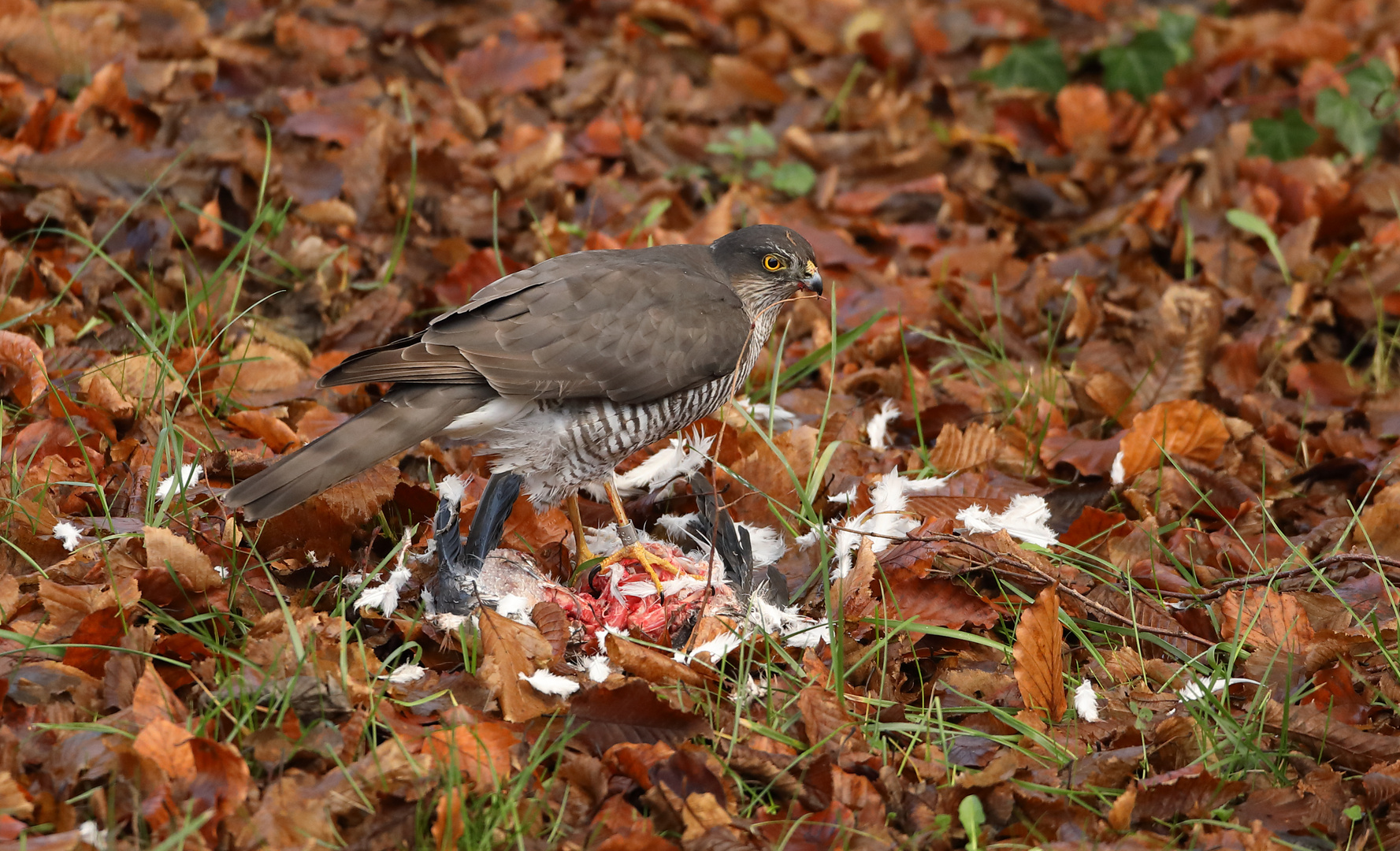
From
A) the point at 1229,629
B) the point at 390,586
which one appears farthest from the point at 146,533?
the point at 1229,629

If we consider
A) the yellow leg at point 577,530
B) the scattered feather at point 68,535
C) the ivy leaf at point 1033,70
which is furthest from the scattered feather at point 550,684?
the ivy leaf at point 1033,70

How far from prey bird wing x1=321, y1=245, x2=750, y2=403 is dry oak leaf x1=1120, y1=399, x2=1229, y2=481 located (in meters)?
1.41

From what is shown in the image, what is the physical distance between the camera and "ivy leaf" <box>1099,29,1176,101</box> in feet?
22.9

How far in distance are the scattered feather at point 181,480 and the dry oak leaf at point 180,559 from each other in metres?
0.23

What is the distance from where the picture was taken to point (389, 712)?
2889 millimetres

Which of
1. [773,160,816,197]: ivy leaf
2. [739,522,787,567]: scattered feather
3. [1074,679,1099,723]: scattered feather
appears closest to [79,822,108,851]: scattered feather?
[739,522,787,567]: scattered feather

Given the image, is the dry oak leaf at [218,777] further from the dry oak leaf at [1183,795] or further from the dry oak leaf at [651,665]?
the dry oak leaf at [1183,795]

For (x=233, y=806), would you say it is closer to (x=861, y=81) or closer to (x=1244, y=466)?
(x=1244, y=466)

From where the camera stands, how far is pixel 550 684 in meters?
3.04

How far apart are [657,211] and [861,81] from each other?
2.31 m

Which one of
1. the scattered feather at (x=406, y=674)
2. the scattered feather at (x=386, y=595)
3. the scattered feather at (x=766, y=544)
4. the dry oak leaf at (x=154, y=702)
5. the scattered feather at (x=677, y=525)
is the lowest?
the scattered feather at (x=677, y=525)

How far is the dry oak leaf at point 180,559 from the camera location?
308cm

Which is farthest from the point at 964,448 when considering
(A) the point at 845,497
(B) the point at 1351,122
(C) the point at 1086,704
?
(B) the point at 1351,122

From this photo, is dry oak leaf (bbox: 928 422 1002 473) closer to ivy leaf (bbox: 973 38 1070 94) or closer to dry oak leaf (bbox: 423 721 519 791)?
dry oak leaf (bbox: 423 721 519 791)
